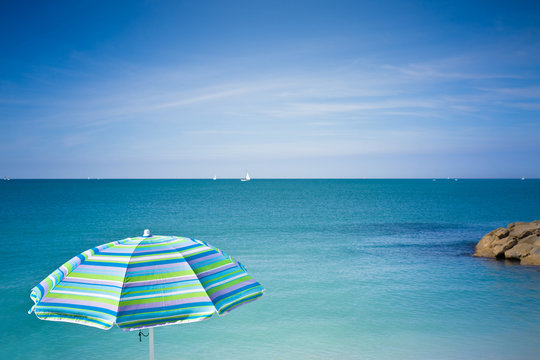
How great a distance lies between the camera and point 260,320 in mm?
12336

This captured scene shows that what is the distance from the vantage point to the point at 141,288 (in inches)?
193

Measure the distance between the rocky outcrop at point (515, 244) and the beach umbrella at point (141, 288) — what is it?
19.2 meters

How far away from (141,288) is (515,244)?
71.6ft

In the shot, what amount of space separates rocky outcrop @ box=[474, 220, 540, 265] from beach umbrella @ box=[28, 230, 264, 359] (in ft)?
63.0

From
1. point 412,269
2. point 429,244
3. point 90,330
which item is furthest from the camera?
point 429,244

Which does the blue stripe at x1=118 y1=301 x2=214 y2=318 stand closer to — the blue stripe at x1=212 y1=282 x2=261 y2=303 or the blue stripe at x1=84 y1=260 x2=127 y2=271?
the blue stripe at x1=212 y1=282 x2=261 y2=303

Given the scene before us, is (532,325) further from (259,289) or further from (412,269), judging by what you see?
(259,289)

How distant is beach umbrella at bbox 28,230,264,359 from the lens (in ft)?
15.5

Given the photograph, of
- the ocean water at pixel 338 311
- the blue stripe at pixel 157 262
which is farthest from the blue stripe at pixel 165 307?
the ocean water at pixel 338 311

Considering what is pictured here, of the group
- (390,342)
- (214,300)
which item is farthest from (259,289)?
(390,342)

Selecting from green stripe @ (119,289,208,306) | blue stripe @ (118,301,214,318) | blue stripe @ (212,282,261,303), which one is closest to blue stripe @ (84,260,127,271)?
green stripe @ (119,289,208,306)

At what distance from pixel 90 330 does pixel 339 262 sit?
12.6m

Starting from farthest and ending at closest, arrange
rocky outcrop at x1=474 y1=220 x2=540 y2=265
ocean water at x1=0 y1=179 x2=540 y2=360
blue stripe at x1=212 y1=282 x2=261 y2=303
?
rocky outcrop at x1=474 y1=220 x2=540 y2=265 → ocean water at x1=0 y1=179 x2=540 y2=360 → blue stripe at x1=212 y1=282 x2=261 y2=303

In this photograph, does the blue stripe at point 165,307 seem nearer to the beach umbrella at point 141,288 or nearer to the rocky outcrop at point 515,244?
the beach umbrella at point 141,288
